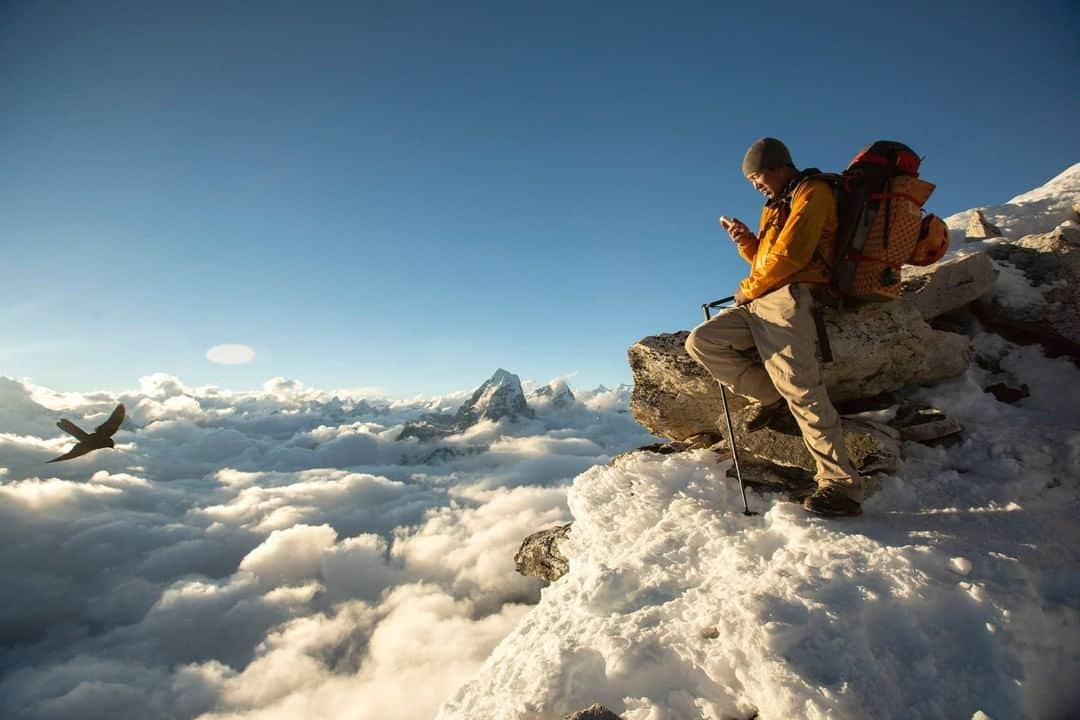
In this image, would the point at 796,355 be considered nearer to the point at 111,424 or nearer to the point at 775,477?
the point at 775,477

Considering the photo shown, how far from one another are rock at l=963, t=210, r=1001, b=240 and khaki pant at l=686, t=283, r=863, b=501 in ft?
29.6

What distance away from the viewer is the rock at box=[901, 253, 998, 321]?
8.26 meters

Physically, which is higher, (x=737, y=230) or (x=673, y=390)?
(x=737, y=230)

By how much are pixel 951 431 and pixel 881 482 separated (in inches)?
64.8

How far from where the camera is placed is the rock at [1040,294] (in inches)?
305

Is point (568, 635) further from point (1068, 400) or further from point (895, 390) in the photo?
point (1068, 400)

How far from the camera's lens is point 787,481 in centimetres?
725

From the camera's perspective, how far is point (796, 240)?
5781 mm

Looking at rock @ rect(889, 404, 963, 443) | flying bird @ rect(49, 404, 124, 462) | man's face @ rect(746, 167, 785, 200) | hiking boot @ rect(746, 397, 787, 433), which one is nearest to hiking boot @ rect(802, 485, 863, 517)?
hiking boot @ rect(746, 397, 787, 433)

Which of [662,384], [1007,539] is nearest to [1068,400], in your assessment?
[1007,539]

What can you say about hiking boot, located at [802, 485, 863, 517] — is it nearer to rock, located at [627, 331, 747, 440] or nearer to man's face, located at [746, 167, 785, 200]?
rock, located at [627, 331, 747, 440]

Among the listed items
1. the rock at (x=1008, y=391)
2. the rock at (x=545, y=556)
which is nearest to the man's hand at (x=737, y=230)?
the rock at (x=1008, y=391)

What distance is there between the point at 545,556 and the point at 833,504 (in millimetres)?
6098

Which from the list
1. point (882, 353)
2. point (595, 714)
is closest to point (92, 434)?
point (595, 714)
